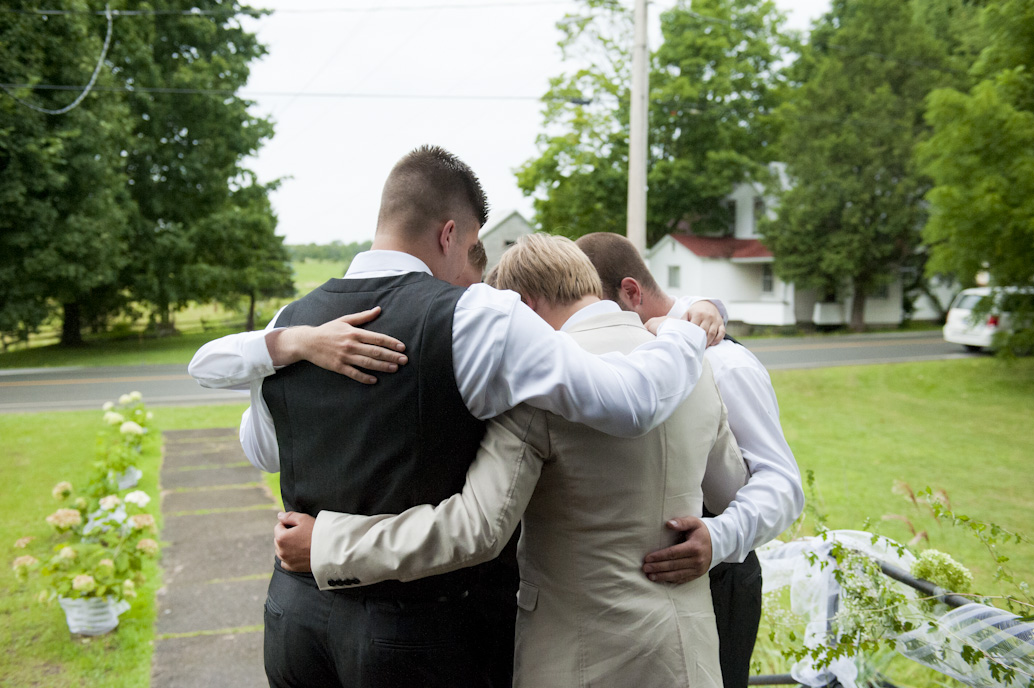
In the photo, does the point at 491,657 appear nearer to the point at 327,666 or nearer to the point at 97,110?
the point at 327,666

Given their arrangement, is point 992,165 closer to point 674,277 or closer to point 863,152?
point 863,152

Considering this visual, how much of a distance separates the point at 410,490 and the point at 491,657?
17.7 inches

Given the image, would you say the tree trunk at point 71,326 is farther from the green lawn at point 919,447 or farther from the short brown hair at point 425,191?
the short brown hair at point 425,191

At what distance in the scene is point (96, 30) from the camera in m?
18.7

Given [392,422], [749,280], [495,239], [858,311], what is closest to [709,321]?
[392,422]

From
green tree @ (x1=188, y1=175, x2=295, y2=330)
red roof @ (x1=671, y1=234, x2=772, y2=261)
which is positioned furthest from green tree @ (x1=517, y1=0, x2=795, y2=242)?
green tree @ (x1=188, y1=175, x2=295, y2=330)

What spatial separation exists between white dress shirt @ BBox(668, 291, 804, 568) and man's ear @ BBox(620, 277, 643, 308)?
25cm

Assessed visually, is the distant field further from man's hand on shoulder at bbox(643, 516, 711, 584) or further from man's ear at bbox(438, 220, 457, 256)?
man's hand on shoulder at bbox(643, 516, 711, 584)

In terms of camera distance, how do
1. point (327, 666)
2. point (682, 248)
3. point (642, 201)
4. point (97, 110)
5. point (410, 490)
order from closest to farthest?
point (410, 490), point (327, 666), point (642, 201), point (97, 110), point (682, 248)

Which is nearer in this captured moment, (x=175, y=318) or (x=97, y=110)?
(x=97, y=110)

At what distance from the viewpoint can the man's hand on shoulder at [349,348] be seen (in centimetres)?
147

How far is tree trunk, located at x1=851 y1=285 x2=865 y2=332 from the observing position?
26.4 m

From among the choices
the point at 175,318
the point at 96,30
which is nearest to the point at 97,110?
the point at 96,30

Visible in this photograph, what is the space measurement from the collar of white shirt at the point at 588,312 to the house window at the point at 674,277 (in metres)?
28.9
